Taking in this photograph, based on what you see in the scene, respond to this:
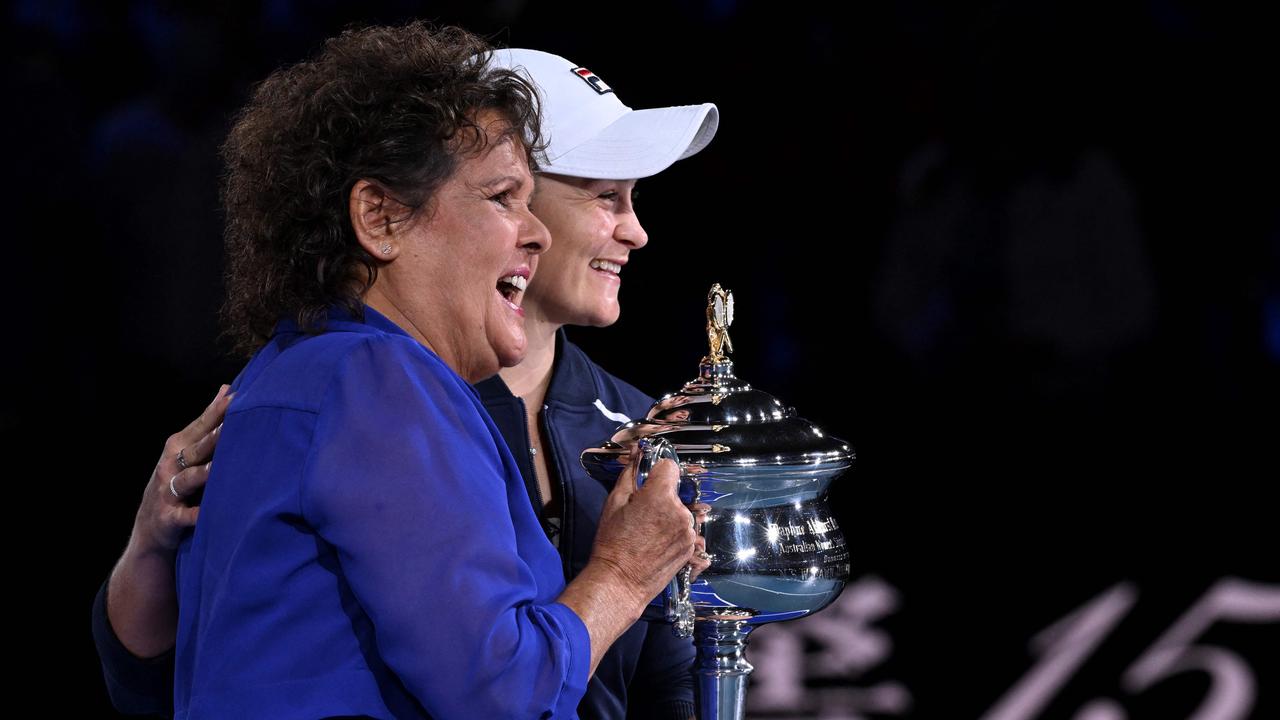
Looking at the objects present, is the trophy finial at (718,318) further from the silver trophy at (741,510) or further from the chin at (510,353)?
the chin at (510,353)

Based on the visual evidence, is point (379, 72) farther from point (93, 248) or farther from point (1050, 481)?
point (1050, 481)

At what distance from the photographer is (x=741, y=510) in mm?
1516

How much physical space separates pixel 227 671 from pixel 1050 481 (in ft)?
7.29

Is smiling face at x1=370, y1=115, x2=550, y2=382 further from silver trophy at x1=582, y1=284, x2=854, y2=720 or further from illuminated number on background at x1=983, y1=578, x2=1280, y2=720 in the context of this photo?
illuminated number on background at x1=983, y1=578, x2=1280, y2=720

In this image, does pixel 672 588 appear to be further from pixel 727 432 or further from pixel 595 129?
pixel 595 129

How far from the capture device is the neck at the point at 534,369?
177cm

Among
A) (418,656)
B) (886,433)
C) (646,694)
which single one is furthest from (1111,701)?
(418,656)

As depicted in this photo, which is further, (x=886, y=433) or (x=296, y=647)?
(x=886, y=433)

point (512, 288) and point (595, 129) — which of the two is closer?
point (512, 288)

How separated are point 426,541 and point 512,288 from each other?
0.38m

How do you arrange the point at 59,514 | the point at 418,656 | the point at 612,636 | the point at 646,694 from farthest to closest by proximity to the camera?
the point at 59,514 → the point at 646,694 → the point at 612,636 → the point at 418,656

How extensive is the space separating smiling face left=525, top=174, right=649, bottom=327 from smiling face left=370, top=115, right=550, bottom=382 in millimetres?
423

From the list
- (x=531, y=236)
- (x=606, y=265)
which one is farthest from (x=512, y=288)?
(x=606, y=265)

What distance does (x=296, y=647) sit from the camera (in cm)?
108
